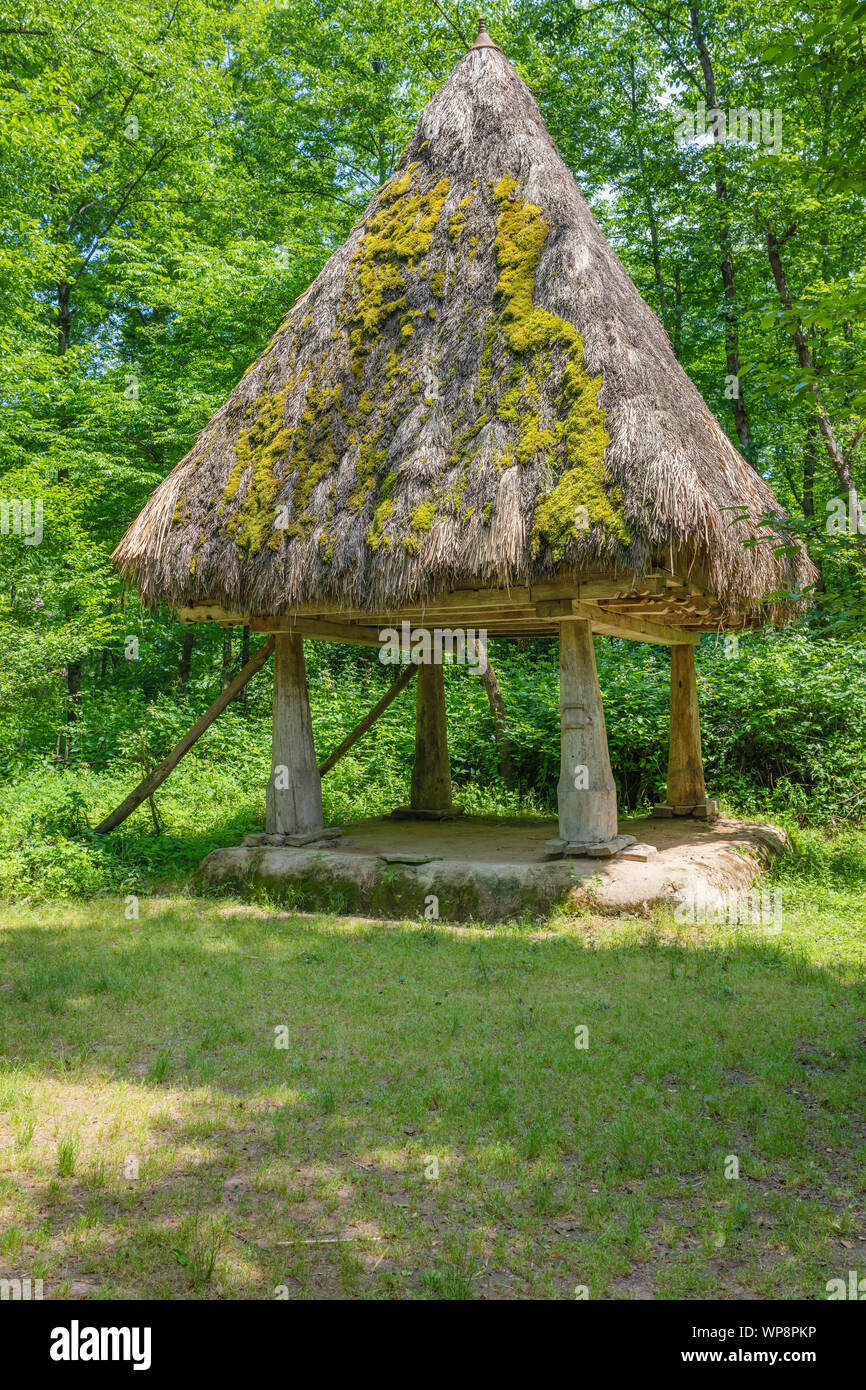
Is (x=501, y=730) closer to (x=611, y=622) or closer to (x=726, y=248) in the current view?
(x=611, y=622)

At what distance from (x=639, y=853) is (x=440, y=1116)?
4.03 m

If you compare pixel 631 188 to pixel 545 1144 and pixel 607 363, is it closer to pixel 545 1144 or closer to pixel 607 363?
pixel 607 363

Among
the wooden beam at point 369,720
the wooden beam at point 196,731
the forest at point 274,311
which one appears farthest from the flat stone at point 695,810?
the wooden beam at point 196,731

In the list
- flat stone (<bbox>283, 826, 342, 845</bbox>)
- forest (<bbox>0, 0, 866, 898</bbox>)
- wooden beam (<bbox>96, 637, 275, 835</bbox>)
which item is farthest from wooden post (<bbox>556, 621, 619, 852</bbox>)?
wooden beam (<bbox>96, 637, 275, 835</bbox>)

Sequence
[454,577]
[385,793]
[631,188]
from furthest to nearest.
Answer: [631,188]
[385,793]
[454,577]

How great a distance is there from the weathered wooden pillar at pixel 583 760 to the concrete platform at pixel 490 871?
22cm

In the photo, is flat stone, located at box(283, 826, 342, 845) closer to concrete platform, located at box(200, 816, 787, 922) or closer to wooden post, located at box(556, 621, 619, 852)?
concrete platform, located at box(200, 816, 787, 922)

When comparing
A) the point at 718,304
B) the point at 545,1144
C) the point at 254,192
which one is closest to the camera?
the point at 545,1144

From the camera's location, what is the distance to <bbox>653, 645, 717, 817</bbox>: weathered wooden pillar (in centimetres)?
1077

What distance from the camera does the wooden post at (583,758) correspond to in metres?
7.86

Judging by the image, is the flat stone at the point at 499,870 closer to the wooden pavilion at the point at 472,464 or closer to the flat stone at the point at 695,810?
the wooden pavilion at the point at 472,464

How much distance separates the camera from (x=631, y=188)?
17609 mm

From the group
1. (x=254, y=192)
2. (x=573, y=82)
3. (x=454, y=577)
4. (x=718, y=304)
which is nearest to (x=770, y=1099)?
(x=454, y=577)

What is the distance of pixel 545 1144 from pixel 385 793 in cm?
943
